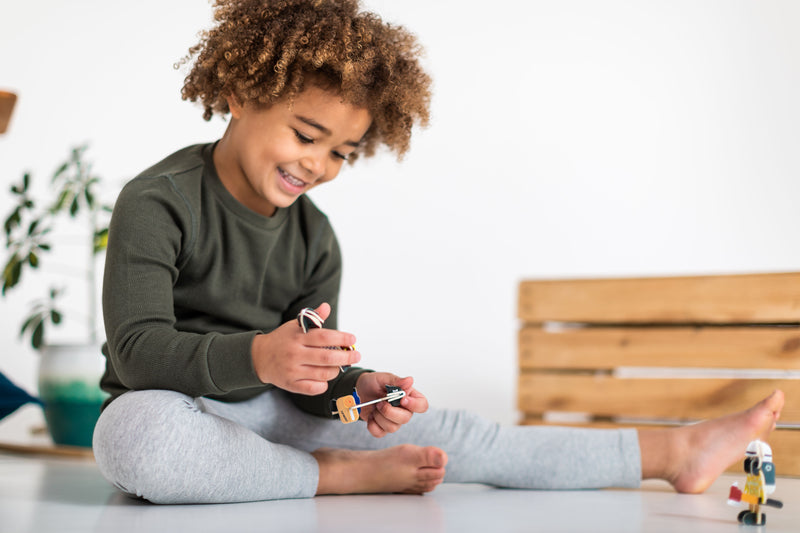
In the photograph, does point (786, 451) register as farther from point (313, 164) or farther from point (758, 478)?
point (313, 164)

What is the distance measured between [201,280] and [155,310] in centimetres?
13

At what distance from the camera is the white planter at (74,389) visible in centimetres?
167

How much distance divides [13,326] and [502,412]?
4.78ft

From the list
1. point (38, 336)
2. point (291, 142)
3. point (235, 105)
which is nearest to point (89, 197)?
point (38, 336)

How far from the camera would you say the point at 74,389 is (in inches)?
65.9

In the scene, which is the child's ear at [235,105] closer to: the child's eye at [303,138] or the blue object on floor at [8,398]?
the child's eye at [303,138]

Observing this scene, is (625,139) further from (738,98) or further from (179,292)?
(179,292)

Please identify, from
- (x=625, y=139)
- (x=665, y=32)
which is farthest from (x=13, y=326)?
(x=665, y=32)

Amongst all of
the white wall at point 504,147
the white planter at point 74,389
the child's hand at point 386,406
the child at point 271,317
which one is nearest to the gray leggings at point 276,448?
the child at point 271,317

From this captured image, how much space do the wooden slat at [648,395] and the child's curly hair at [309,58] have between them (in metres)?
0.77

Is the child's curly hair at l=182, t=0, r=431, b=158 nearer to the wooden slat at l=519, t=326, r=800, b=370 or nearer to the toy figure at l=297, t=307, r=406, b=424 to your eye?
the toy figure at l=297, t=307, r=406, b=424

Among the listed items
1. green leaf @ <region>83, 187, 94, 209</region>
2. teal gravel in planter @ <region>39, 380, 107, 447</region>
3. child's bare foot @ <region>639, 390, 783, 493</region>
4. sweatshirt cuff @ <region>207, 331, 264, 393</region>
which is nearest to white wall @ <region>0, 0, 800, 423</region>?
green leaf @ <region>83, 187, 94, 209</region>

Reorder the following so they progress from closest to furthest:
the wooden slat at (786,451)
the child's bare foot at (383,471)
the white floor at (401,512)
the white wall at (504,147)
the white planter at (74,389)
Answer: the white floor at (401,512)
the child's bare foot at (383,471)
the wooden slat at (786,451)
the white planter at (74,389)
the white wall at (504,147)

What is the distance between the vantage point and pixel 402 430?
116 cm
